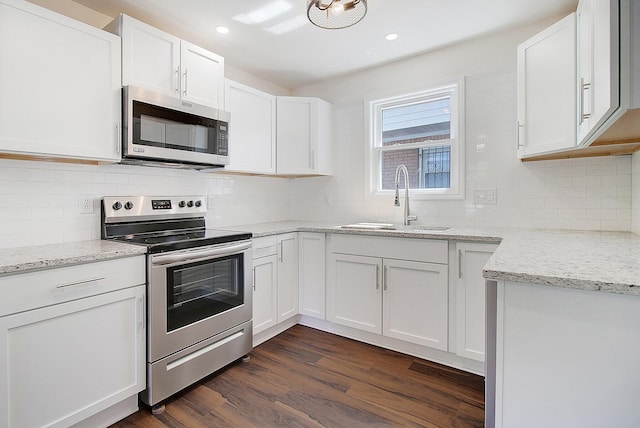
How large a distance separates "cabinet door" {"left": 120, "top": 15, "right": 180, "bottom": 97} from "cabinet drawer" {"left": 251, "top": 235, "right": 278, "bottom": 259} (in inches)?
46.5

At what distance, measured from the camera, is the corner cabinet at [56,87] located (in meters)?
1.53

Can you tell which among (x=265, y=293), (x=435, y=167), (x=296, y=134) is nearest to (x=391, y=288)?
(x=265, y=293)

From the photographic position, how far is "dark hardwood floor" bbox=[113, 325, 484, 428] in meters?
1.68

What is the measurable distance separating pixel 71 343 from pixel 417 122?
2956mm

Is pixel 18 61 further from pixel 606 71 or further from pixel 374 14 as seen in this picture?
pixel 606 71

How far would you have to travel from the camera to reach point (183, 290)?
1917mm

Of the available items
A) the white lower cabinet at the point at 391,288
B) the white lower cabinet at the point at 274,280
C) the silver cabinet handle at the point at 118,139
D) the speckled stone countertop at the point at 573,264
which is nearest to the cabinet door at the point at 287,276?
the white lower cabinet at the point at 274,280

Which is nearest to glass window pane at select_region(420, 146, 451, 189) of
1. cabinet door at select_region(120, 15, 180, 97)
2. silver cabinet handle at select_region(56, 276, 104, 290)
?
cabinet door at select_region(120, 15, 180, 97)

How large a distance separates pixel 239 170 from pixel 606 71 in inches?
Result: 91.5

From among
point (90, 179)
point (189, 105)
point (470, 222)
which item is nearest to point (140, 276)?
point (90, 179)

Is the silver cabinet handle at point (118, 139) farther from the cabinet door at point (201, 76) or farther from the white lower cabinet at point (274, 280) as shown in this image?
the white lower cabinet at point (274, 280)

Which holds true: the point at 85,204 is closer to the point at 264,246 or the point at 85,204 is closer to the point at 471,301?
the point at 264,246

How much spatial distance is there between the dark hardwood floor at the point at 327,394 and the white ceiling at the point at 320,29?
2.42 meters

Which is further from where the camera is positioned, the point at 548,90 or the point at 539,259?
the point at 548,90
